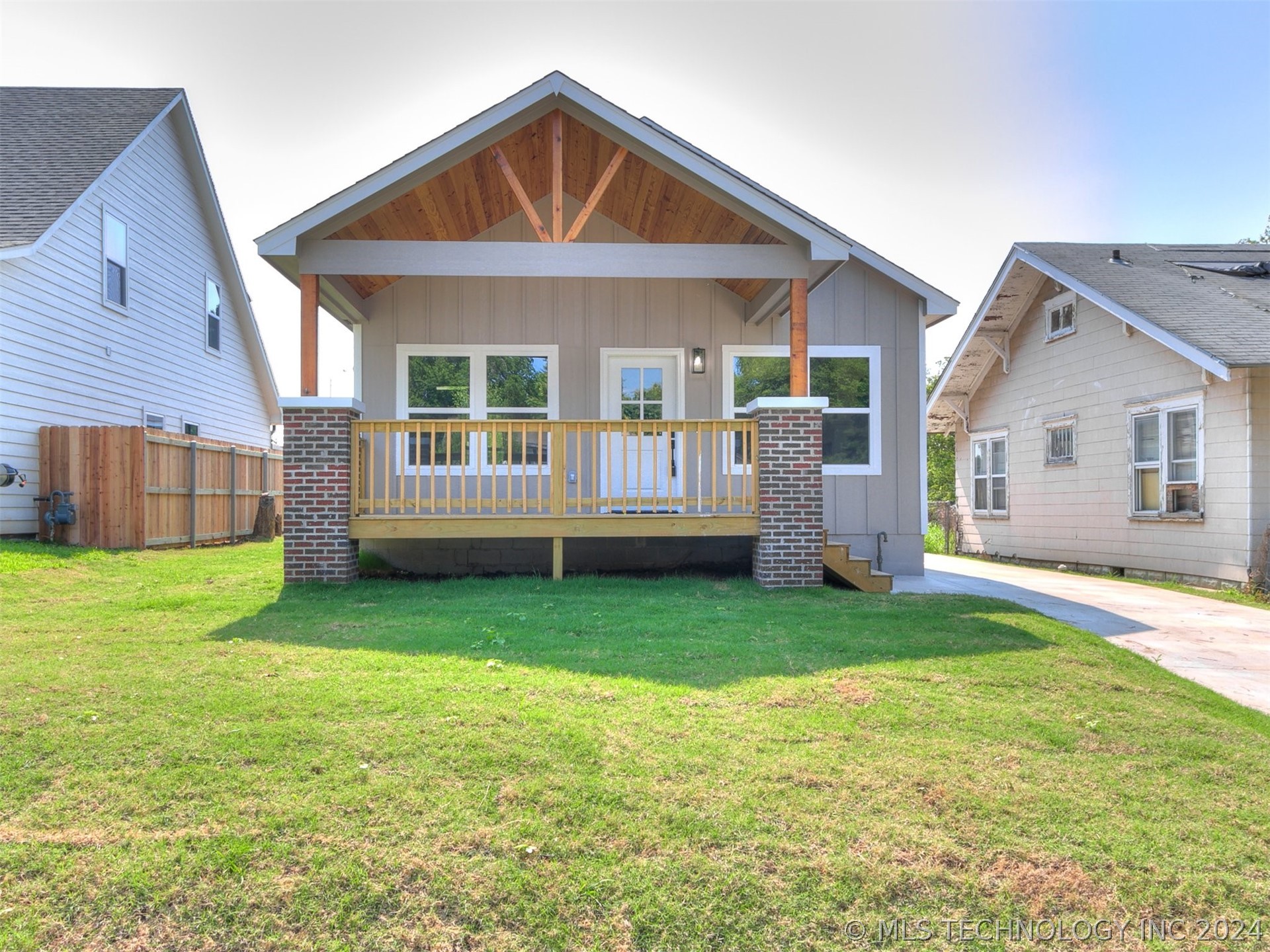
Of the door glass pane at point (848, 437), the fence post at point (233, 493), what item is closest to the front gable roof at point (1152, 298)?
the door glass pane at point (848, 437)

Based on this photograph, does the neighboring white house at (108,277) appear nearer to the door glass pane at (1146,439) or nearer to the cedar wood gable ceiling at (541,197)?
the cedar wood gable ceiling at (541,197)

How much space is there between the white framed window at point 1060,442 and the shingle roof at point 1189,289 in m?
2.31

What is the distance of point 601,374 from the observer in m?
9.44

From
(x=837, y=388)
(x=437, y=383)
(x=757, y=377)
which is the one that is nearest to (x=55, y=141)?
(x=437, y=383)

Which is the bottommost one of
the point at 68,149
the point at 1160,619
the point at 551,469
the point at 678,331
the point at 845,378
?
the point at 1160,619

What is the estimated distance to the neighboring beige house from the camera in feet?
31.5

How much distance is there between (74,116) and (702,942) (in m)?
16.7

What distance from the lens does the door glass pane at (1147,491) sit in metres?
11.2

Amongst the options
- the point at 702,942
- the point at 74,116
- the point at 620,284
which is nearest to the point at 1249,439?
the point at 620,284

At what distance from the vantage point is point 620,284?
941 centimetres

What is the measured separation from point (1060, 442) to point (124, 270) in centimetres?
1605

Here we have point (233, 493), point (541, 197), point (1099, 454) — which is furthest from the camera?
point (233, 493)

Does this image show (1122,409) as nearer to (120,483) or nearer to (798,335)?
(798,335)

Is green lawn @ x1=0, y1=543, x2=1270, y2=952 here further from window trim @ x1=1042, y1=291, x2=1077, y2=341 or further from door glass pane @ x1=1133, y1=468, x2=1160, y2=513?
window trim @ x1=1042, y1=291, x2=1077, y2=341
